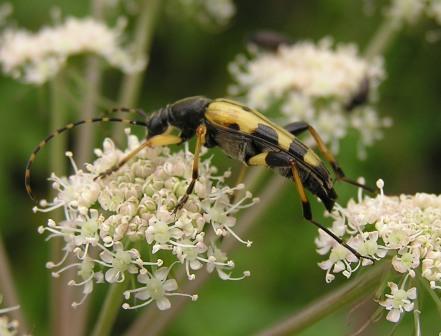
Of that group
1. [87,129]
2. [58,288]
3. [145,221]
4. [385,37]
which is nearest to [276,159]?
[145,221]

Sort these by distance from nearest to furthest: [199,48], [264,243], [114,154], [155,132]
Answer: [114,154]
[155,132]
[264,243]
[199,48]

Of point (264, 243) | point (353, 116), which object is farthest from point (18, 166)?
point (353, 116)

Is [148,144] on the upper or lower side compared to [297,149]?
upper

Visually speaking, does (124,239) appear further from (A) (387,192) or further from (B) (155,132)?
(A) (387,192)

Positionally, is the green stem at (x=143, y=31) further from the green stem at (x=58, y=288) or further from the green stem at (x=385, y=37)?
the green stem at (x=385, y=37)

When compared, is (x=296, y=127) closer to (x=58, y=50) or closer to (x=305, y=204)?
(x=305, y=204)

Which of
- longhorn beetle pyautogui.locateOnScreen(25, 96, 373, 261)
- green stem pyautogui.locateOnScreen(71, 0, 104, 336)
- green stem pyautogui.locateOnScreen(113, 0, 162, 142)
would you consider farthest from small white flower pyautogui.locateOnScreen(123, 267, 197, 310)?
green stem pyautogui.locateOnScreen(113, 0, 162, 142)
